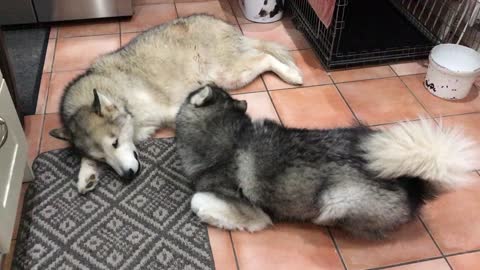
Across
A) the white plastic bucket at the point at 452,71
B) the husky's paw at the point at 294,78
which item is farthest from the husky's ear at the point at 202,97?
the white plastic bucket at the point at 452,71

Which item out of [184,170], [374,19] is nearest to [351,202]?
[184,170]

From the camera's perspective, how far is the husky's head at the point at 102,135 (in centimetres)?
193

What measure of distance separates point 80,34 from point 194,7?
0.90m

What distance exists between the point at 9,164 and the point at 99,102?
44 cm

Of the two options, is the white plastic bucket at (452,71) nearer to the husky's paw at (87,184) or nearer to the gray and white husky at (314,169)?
the gray and white husky at (314,169)

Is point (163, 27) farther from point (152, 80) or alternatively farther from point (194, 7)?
point (194, 7)

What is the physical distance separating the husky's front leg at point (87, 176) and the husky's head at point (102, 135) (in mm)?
55

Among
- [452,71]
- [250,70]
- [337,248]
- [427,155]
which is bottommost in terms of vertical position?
[337,248]

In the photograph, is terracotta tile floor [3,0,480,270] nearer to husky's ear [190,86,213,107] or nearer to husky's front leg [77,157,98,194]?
husky's front leg [77,157,98,194]

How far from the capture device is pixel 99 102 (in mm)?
1920

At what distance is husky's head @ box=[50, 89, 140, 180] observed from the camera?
76.0 inches

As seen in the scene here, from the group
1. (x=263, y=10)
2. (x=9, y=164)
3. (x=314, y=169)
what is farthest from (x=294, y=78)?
(x=9, y=164)

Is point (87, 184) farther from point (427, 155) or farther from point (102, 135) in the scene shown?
point (427, 155)

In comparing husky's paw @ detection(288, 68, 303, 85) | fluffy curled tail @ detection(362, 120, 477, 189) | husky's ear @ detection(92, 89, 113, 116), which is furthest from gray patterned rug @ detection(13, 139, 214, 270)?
husky's paw @ detection(288, 68, 303, 85)
